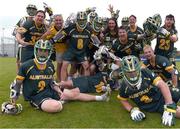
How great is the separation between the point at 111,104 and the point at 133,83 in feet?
4.72

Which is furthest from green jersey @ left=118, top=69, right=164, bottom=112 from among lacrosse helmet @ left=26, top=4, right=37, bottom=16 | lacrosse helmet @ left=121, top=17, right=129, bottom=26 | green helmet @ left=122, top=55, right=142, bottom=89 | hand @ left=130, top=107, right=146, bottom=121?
lacrosse helmet @ left=26, top=4, right=37, bottom=16

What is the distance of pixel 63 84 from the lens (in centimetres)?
876

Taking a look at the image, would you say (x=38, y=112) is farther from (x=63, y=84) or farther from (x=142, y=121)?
(x=142, y=121)

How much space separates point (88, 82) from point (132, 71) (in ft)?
8.30

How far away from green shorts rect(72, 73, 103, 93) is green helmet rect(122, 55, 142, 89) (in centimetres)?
218

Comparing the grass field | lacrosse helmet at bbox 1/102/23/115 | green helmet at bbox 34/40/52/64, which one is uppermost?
green helmet at bbox 34/40/52/64

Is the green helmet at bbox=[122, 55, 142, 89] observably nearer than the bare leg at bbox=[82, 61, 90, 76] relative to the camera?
Yes

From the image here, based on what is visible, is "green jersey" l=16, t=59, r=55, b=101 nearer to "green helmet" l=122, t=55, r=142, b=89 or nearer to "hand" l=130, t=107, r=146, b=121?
"green helmet" l=122, t=55, r=142, b=89

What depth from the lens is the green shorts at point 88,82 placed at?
8.75m

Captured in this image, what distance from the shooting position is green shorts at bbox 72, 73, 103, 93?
8.75 metres

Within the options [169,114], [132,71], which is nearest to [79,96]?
[132,71]

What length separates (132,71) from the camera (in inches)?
262

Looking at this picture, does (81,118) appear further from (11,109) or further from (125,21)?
(125,21)

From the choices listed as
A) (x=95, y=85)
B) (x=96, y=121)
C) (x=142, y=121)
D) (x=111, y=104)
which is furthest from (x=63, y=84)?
(x=142, y=121)
